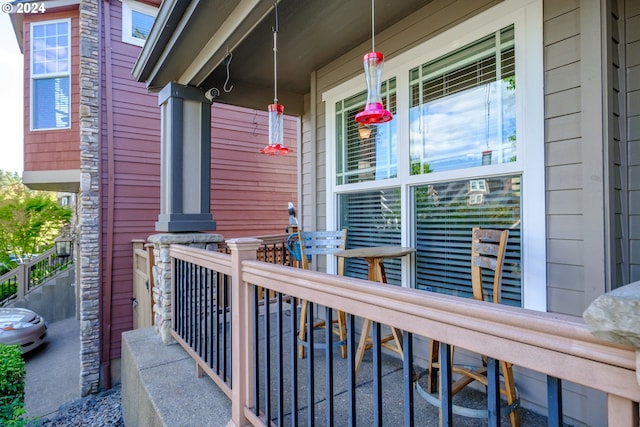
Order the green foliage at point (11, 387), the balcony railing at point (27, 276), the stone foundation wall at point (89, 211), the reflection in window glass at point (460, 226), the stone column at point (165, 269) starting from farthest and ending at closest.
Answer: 1. the balcony railing at point (27, 276)
2. the stone foundation wall at point (89, 211)
3. the green foliage at point (11, 387)
4. the stone column at point (165, 269)
5. the reflection in window glass at point (460, 226)

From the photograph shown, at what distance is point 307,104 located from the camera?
4.39 m

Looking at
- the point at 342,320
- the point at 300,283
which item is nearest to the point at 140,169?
the point at 342,320

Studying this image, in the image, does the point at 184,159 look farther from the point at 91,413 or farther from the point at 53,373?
the point at 53,373

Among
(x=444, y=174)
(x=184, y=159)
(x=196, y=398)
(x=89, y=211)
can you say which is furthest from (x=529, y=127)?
(x=89, y=211)

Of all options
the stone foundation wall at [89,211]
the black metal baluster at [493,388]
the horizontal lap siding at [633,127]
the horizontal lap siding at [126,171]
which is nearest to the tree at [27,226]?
the stone foundation wall at [89,211]

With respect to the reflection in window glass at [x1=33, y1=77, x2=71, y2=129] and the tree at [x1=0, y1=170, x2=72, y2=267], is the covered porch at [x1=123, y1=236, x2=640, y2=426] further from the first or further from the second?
the tree at [x1=0, y1=170, x2=72, y2=267]

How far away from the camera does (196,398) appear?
6.94 ft

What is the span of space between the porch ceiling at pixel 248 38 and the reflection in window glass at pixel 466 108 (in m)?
0.62

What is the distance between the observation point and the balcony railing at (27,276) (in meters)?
8.38

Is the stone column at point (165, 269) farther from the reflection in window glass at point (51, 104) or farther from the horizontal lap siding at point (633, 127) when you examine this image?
the reflection in window glass at point (51, 104)

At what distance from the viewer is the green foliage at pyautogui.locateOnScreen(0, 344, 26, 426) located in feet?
10.7

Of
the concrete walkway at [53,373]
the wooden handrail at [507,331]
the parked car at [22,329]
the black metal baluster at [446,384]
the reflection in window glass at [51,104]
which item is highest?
the reflection in window glass at [51,104]

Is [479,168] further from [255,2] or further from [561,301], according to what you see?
[255,2]

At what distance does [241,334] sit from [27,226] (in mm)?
11779
